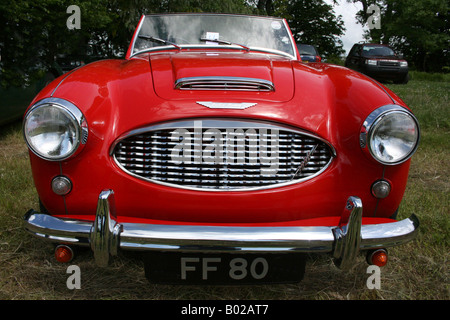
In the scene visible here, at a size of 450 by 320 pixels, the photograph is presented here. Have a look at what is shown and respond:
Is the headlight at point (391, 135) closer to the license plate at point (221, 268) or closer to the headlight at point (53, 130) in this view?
the license plate at point (221, 268)

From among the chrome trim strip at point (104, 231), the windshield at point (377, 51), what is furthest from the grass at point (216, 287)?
the windshield at point (377, 51)

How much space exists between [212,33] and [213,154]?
63.7 inches

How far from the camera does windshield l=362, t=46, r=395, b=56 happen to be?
14.1 meters

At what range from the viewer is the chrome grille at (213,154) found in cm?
166

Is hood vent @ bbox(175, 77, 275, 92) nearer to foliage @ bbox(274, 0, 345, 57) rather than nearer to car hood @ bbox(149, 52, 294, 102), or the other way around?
car hood @ bbox(149, 52, 294, 102)

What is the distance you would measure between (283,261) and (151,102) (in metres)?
0.89

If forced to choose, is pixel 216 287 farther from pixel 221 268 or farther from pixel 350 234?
pixel 350 234

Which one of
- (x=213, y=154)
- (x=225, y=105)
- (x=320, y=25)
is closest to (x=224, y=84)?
(x=225, y=105)

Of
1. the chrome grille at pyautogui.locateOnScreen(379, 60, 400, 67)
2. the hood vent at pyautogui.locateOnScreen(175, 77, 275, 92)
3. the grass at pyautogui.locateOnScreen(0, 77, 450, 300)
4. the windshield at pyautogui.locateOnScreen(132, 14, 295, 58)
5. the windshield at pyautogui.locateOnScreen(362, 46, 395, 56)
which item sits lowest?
the grass at pyautogui.locateOnScreen(0, 77, 450, 300)

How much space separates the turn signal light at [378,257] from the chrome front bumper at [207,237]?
0.75ft

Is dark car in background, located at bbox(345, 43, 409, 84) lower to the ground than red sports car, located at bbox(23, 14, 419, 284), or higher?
lower

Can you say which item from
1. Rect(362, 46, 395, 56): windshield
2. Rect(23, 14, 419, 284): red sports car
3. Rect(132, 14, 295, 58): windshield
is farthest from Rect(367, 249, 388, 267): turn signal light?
Rect(362, 46, 395, 56): windshield

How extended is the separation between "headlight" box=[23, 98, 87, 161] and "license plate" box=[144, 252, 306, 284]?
0.56 m
